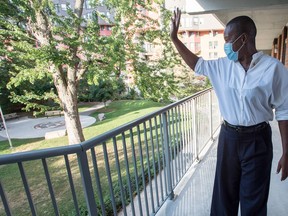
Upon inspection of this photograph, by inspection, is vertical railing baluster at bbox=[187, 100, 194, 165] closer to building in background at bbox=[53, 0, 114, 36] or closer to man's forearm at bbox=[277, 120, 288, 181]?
man's forearm at bbox=[277, 120, 288, 181]

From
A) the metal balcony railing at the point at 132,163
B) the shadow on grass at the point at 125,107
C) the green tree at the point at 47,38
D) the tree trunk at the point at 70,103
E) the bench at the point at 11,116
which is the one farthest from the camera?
the shadow on grass at the point at 125,107

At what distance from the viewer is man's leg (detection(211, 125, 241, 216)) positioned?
4.89 feet

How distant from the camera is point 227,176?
5.19 ft

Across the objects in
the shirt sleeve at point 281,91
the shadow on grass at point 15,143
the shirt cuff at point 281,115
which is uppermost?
the shirt sleeve at point 281,91

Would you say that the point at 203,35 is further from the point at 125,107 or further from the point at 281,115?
the point at 281,115

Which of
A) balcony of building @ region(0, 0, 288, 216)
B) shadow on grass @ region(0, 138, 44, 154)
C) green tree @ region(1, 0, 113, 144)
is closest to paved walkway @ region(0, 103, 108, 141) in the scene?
shadow on grass @ region(0, 138, 44, 154)

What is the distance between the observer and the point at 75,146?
1045mm

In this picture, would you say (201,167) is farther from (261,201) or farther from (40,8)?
(40,8)

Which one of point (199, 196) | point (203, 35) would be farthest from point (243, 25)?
point (203, 35)

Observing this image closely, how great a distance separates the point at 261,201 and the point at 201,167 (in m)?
1.46

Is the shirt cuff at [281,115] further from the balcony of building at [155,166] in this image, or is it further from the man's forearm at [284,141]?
the balcony of building at [155,166]

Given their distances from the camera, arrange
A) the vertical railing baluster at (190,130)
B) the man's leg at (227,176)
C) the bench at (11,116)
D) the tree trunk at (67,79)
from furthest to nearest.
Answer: the bench at (11,116) → the tree trunk at (67,79) → the vertical railing baluster at (190,130) → the man's leg at (227,176)

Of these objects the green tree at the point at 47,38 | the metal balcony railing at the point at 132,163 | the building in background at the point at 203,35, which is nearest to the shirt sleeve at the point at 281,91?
the metal balcony railing at the point at 132,163

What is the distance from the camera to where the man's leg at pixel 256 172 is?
4.60ft
